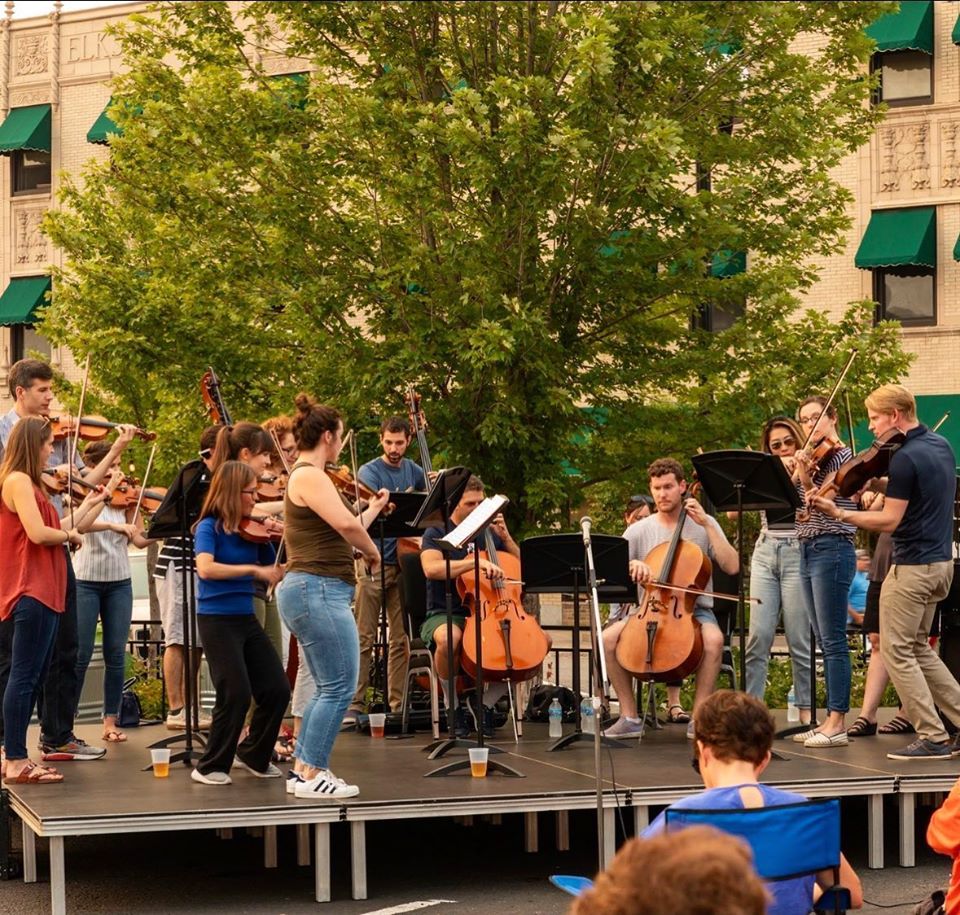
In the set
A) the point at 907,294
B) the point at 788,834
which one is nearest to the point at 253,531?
the point at 788,834

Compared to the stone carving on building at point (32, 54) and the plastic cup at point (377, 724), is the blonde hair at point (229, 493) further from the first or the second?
the stone carving on building at point (32, 54)

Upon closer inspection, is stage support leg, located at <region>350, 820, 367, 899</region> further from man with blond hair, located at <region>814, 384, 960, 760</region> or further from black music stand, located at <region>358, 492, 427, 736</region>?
man with blond hair, located at <region>814, 384, 960, 760</region>

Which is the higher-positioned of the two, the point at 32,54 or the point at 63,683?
the point at 32,54

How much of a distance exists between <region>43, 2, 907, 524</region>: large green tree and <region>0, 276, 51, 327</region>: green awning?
1513 cm

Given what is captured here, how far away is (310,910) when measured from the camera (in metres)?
8.04

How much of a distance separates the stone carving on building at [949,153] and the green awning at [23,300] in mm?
16202

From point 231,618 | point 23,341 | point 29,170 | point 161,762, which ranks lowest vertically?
point 161,762

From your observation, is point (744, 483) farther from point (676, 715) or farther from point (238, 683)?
point (238, 683)

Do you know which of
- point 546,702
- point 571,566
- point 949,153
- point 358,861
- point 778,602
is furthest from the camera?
point 949,153

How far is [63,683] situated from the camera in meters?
9.86

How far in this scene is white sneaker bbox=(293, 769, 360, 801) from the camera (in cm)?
825

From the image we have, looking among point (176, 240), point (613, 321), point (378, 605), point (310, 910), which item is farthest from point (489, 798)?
point (176, 240)

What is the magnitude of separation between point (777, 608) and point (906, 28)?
15152 millimetres

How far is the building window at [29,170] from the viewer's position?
32219mm
